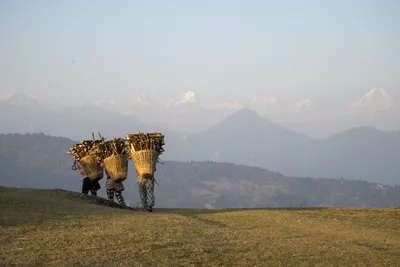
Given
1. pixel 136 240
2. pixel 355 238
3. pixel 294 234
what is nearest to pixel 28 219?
pixel 136 240

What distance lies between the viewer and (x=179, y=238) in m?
18.4

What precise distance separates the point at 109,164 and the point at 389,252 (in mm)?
19292

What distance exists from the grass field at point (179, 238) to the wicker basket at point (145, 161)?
5.21 m

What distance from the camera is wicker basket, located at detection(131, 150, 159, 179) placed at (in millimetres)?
31859

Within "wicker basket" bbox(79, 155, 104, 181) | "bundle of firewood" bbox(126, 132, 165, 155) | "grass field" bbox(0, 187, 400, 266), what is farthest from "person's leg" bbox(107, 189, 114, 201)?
"grass field" bbox(0, 187, 400, 266)

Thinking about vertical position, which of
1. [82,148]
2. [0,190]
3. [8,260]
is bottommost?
[8,260]

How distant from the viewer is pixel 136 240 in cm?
1767

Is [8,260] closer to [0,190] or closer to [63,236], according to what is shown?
[63,236]

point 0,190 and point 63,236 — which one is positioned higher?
point 0,190

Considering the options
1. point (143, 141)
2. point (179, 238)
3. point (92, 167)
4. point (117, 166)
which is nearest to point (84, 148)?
point (92, 167)

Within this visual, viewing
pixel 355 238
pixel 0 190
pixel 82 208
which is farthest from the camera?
pixel 0 190

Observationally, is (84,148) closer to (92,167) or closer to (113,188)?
(92,167)

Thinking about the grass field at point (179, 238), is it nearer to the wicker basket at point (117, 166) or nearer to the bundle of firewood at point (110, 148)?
the wicker basket at point (117, 166)

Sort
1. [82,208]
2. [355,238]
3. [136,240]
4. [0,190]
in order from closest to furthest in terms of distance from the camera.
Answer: [136,240] → [355,238] → [82,208] → [0,190]
